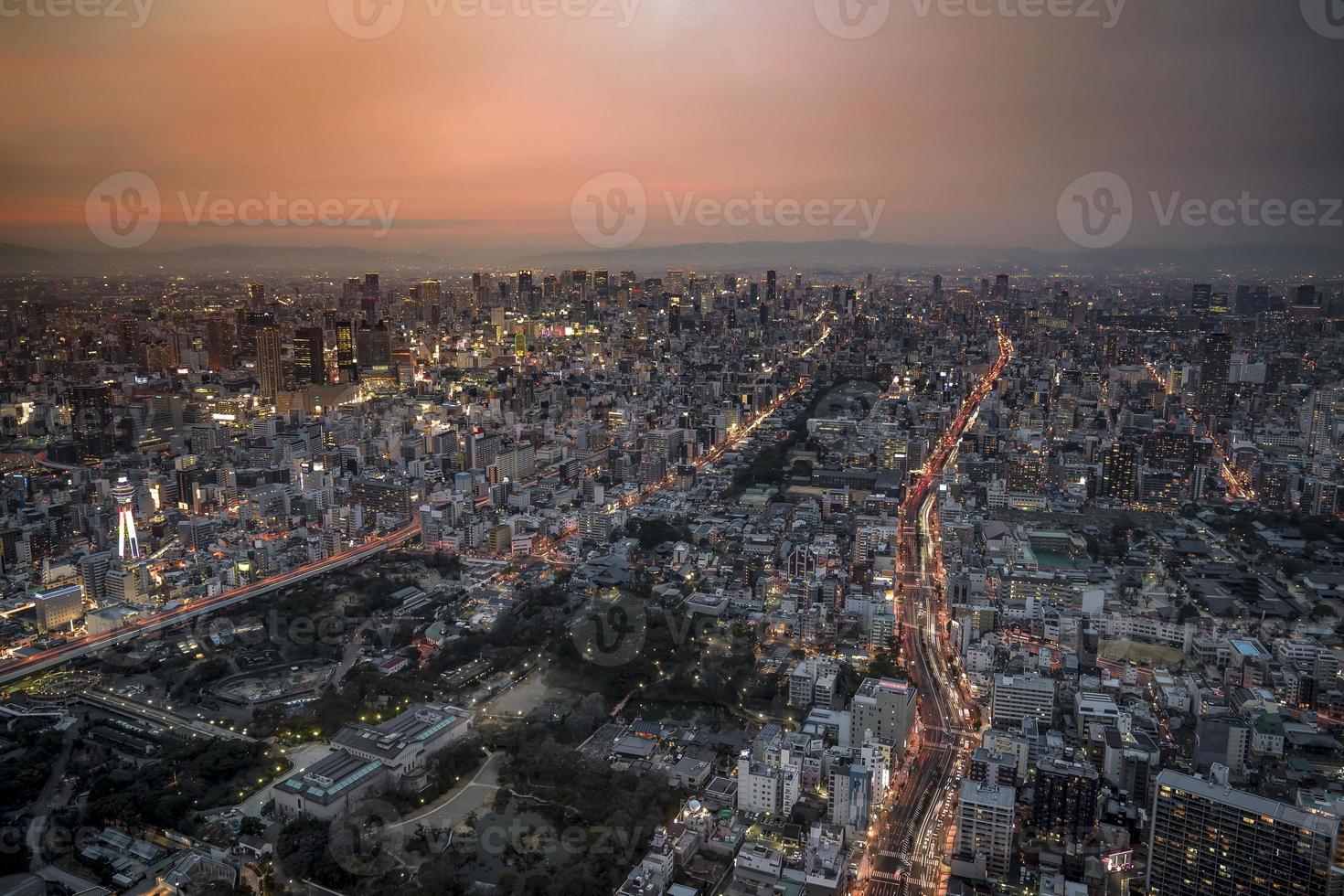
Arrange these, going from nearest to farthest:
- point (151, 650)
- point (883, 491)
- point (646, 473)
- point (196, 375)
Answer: point (151, 650) → point (883, 491) → point (646, 473) → point (196, 375)

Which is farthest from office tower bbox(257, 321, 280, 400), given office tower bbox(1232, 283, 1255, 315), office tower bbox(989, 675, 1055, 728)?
office tower bbox(1232, 283, 1255, 315)

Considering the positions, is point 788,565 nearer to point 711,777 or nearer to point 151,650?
point 711,777

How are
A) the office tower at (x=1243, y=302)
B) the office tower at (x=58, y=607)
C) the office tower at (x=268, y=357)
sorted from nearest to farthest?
the office tower at (x=58, y=607) → the office tower at (x=1243, y=302) → the office tower at (x=268, y=357)

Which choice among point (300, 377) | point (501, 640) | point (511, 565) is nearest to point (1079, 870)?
point (501, 640)

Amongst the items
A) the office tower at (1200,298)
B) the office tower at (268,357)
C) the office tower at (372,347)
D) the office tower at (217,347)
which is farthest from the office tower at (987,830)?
the office tower at (372,347)

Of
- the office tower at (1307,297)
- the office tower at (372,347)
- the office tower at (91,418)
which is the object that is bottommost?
the office tower at (91,418)

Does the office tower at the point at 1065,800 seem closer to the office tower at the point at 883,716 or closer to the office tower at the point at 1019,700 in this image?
the office tower at the point at 883,716

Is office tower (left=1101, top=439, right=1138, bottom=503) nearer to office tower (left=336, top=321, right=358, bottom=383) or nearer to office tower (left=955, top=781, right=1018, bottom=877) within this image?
office tower (left=955, top=781, right=1018, bottom=877)
